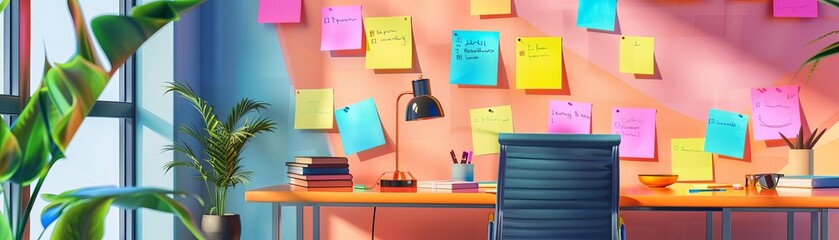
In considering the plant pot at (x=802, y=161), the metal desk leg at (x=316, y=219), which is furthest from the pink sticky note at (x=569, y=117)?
the metal desk leg at (x=316, y=219)

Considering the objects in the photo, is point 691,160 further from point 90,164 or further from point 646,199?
point 90,164

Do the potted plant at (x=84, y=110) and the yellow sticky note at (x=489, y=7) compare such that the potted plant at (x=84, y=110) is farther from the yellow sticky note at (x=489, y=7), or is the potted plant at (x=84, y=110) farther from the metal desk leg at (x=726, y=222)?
the yellow sticky note at (x=489, y=7)

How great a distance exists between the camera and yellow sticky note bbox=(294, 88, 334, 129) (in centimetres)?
389

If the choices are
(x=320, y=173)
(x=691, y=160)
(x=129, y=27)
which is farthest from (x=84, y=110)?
(x=691, y=160)

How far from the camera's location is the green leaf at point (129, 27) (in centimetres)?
131

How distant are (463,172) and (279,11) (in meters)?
1.06

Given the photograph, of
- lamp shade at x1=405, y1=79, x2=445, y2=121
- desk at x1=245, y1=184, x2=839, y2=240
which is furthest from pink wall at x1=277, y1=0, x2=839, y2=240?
desk at x1=245, y1=184, x2=839, y2=240

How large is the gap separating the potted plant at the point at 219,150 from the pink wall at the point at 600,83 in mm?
307

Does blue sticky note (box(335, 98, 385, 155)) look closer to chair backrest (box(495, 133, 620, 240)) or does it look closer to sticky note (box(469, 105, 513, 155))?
sticky note (box(469, 105, 513, 155))

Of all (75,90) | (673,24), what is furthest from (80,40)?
(673,24)

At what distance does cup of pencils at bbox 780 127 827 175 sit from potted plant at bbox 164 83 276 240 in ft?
6.80

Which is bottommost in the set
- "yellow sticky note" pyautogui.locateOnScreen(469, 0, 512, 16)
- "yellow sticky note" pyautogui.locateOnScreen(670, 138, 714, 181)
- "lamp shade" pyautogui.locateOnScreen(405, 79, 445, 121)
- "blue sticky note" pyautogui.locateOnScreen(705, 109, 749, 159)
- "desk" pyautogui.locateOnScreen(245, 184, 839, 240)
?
"desk" pyautogui.locateOnScreen(245, 184, 839, 240)

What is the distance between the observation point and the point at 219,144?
368 centimetres

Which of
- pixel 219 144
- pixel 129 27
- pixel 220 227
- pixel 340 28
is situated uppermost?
pixel 340 28
